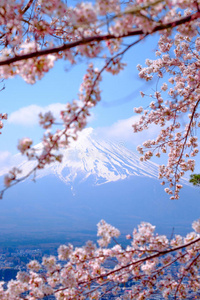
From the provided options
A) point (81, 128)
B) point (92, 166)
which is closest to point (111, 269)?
point (81, 128)

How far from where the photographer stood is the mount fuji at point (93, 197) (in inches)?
3462

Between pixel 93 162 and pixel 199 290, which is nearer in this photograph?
pixel 199 290

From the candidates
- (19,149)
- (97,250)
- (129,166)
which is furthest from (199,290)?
(129,166)

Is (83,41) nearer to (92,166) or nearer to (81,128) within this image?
(81,128)

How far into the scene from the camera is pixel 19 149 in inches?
63.4

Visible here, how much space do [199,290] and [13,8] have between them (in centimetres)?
244

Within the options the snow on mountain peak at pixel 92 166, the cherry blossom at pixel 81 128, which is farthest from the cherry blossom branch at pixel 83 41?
the snow on mountain peak at pixel 92 166

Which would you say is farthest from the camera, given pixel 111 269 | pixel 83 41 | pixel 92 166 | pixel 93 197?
pixel 92 166

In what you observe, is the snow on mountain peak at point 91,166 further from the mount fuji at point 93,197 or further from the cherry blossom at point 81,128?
the cherry blossom at point 81,128

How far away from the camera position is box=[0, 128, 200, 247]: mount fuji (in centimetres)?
8794

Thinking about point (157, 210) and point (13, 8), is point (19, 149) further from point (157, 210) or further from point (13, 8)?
point (157, 210)

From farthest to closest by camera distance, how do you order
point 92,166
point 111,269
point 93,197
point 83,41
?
point 92,166 < point 93,197 < point 111,269 < point 83,41

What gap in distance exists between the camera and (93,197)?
10156cm

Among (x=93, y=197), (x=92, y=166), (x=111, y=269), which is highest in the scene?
(x=92, y=166)
